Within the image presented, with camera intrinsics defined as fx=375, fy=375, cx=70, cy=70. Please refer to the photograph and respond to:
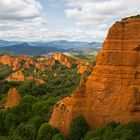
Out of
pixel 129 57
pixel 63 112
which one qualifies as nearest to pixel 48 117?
pixel 63 112

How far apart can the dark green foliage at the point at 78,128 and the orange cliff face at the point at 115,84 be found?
3.52 ft

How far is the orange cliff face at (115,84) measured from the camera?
2063 inches

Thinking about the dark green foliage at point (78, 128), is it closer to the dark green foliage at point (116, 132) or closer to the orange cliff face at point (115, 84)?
the orange cliff face at point (115, 84)

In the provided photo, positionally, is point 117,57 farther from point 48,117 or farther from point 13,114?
point 13,114

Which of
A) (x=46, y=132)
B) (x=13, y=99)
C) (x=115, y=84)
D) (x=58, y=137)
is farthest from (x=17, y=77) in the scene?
(x=115, y=84)

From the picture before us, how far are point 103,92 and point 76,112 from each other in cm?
560

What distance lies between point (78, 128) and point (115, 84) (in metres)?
8.31

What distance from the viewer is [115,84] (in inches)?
2117

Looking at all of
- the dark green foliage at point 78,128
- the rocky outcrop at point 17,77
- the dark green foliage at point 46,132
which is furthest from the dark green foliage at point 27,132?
the rocky outcrop at point 17,77

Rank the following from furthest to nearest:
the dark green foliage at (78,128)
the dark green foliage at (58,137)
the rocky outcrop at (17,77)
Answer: the rocky outcrop at (17,77) < the dark green foliage at (58,137) < the dark green foliage at (78,128)

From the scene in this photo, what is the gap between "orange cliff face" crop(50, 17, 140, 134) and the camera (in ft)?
172

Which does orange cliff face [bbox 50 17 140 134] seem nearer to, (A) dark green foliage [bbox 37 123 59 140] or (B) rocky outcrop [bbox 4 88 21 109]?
(A) dark green foliage [bbox 37 123 59 140]

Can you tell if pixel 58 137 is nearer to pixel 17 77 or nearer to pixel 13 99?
pixel 13 99

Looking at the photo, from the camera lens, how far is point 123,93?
2089 inches
